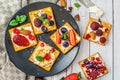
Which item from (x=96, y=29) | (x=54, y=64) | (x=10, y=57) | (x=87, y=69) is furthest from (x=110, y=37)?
(x=10, y=57)

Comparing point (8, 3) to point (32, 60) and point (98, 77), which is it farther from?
point (98, 77)

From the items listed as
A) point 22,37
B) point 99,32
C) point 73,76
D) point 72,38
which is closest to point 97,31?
point 99,32

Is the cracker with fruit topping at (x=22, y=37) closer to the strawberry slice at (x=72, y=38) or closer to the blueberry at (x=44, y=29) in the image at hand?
the blueberry at (x=44, y=29)

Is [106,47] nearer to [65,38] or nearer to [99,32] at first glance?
[99,32]

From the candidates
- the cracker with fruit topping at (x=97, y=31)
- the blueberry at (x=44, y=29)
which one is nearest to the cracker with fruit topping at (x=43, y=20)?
the blueberry at (x=44, y=29)

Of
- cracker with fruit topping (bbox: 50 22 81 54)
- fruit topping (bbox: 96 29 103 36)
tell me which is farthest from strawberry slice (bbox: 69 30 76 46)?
fruit topping (bbox: 96 29 103 36)

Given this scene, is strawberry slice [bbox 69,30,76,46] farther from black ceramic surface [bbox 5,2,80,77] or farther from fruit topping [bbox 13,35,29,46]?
fruit topping [bbox 13,35,29,46]
